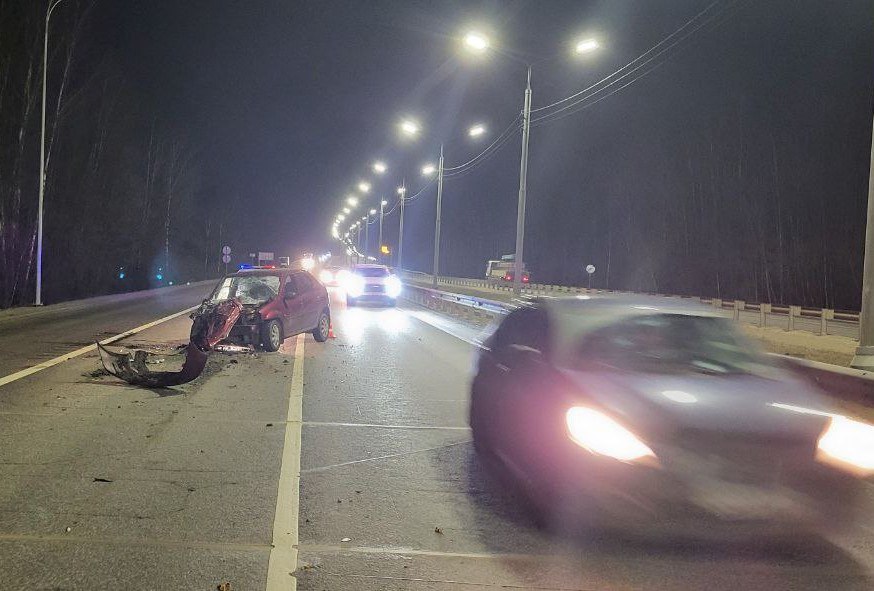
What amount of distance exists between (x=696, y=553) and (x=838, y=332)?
82.4 feet

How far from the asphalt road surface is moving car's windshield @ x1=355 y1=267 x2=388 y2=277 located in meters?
20.3

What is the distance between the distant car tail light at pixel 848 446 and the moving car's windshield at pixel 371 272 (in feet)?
86.4

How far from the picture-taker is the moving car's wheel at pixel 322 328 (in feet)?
55.6

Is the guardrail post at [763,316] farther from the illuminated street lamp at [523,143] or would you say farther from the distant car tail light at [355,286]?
the distant car tail light at [355,286]

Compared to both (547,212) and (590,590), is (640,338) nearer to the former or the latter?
(590,590)

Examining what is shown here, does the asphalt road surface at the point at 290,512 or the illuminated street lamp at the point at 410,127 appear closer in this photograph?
the asphalt road surface at the point at 290,512

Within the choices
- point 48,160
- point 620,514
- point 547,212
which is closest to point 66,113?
point 48,160

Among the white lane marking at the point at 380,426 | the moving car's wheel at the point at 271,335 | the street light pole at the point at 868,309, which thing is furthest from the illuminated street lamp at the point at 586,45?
the white lane marking at the point at 380,426

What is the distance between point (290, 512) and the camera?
5.28 m

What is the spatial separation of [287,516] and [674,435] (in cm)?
267

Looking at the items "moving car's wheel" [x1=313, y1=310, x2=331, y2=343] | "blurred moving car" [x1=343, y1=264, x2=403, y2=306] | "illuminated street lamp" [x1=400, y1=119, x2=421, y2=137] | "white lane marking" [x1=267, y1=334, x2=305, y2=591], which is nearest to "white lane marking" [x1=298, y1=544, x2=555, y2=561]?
"white lane marking" [x1=267, y1=334, x2=305, y2=591]

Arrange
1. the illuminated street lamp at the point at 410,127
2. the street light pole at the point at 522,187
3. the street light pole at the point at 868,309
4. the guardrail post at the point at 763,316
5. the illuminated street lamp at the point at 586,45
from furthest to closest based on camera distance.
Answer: the illuminated street lamp at the point at 410,127, the guardrail post at the point at 763,316, the street light pole at the point at 522,187, the illuminated street lamp at the point at 586,45, the street light pole at the point at 868,309

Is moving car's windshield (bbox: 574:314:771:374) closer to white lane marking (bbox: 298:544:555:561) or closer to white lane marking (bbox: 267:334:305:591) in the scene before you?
white lane marking (bbox: 298:544:555:561)

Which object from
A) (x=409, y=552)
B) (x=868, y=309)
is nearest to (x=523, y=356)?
(x=409, y=552)
